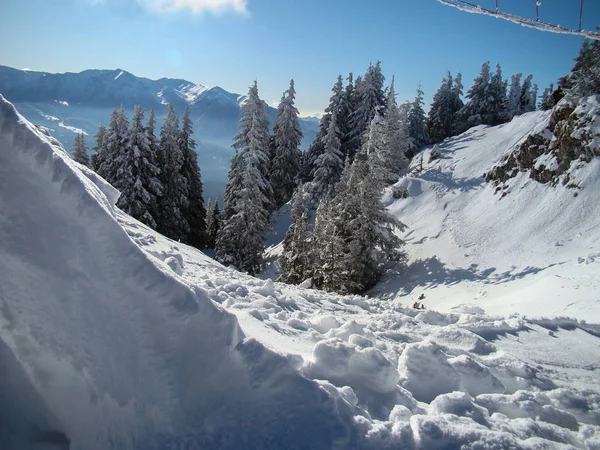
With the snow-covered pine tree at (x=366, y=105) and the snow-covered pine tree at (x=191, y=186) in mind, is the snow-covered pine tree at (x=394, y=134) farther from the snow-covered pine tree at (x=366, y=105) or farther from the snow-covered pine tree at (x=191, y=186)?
the snow-covered pine tree at (x=191, y=186)

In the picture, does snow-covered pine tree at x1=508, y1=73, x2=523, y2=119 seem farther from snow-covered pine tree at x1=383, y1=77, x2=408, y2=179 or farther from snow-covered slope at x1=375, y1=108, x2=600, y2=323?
snow-covered slope at x1=375, y1=108, x2=600, y2=323

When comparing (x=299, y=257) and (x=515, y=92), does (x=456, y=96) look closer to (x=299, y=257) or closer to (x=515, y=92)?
(x=515, y=92)

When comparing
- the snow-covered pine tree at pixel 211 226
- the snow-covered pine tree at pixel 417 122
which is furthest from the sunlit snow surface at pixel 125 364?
the snow-covered pine tree at pixel 417 122

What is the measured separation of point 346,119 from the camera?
4250 centimetres

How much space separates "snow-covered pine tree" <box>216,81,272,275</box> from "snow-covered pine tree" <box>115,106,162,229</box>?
5775 mm

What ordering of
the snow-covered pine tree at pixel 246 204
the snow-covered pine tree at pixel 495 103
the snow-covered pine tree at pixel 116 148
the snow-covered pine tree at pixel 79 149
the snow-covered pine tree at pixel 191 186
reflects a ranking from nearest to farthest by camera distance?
the snow-covered pine tree at pixel 116 148 → the snow-covered pine tree at pixel 246 204 → the snow-covered pine tree at pixel 79 149 → the snow-covered pine tree at pixel 191 186 → the snow-covered pine tree at pixel 495 103

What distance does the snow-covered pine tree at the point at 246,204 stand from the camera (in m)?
26.5

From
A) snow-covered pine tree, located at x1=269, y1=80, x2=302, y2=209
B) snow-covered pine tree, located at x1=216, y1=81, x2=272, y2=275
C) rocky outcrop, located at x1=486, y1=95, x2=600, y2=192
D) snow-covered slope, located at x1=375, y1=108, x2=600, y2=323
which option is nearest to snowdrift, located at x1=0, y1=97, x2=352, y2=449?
snow-covered slope, located at x1=375, y1=108, x2=600, y2=323

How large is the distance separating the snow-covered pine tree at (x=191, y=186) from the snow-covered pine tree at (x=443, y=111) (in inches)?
1433

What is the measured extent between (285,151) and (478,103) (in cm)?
3018

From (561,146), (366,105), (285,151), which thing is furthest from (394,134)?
(561,146)

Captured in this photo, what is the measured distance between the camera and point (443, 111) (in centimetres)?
5203

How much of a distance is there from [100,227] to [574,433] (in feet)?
17.2

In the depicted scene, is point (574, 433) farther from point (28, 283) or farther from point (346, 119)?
point (346, 119)
